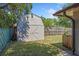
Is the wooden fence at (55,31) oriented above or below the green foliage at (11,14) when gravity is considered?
below

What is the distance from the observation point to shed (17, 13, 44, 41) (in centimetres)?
1264

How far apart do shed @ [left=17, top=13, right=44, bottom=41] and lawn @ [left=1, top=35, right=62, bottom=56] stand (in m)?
0.19

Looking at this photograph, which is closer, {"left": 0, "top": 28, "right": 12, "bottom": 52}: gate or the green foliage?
the green foliage

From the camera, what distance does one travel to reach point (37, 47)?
12.8m

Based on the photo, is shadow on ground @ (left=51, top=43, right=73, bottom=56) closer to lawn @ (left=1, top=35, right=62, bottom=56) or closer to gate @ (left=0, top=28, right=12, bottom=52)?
lawn @ (left=1, top=35, right=62, bottom=56)

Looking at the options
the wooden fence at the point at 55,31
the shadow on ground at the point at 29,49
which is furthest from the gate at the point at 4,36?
the wooden fence at the point at 55,31

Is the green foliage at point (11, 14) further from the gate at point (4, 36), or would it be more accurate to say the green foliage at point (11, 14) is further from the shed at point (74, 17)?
the shed at point (74, 17)

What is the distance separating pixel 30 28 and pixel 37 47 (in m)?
0.72

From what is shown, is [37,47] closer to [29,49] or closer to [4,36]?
[29,49]

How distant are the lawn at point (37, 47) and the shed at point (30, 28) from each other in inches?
7.4

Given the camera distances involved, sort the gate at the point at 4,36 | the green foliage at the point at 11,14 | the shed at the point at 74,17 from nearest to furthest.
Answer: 1. the green foliage at the point at 11,14
2. the shed at the point at 74,17
3. the gate at the point at 4,36

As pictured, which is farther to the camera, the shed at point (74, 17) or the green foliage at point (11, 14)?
the shed at point (74, 17)

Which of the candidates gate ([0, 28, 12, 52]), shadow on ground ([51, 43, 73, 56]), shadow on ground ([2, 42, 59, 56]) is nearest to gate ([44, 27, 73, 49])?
shadow on ground ([51, 43, 73, 56])

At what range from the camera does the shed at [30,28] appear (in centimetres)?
1264
